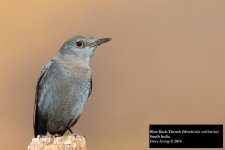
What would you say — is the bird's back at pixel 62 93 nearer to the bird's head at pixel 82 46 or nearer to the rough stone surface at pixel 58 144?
the bird's head at pixel 82 46

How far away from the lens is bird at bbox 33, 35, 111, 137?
6.96 metres

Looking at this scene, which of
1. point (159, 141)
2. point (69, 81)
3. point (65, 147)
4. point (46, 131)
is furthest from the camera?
point (159, 141)

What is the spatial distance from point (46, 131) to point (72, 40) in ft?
4.26

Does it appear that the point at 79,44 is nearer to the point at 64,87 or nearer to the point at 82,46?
the point at 82,46

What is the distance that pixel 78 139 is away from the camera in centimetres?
500

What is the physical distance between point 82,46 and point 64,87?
26.2 inches

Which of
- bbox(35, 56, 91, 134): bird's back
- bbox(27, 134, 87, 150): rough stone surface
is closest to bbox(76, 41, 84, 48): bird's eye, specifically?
bbox(35, 56, 91, 134): bird's back

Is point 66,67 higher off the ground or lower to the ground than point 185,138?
higher

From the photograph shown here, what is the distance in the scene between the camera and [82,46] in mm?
7258

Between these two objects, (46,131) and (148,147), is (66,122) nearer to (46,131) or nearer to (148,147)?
(46,131)

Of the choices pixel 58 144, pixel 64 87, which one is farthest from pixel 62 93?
pixel 58 144

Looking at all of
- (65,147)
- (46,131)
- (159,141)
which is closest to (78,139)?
(65,147)

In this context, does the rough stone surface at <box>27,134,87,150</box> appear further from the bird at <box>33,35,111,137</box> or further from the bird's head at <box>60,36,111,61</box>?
the bird's head at <box>60,36,111,61</box>

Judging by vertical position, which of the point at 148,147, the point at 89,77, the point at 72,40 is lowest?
the point at 148,147
